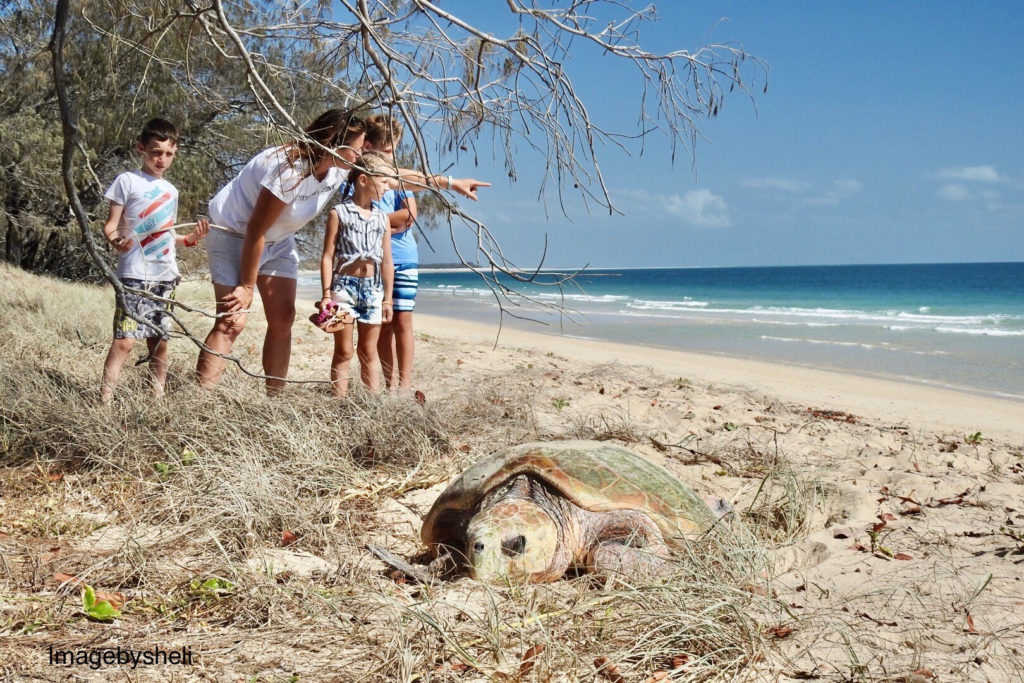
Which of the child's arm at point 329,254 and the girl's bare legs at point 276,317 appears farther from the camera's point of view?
the child's arm at point 329,254

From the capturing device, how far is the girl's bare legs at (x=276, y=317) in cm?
449

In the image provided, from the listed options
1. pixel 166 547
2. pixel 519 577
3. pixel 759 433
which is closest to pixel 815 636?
pixel 519 577

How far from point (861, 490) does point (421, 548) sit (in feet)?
7.67

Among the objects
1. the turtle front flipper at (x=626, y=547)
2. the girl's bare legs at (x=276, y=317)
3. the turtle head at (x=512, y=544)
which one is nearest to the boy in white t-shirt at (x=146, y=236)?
the girl's bare legs at (x=276, y=317)

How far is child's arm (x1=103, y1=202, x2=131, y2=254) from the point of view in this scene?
4.26m

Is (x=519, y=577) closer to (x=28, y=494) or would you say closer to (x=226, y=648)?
(x=226, y=648)

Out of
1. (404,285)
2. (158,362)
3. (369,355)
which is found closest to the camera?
(158,362)

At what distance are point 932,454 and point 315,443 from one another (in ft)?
12.5

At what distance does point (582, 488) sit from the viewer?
10.3ft

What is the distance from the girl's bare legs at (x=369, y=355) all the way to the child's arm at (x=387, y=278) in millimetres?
200

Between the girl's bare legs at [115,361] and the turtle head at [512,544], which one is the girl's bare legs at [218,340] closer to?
the girl's bare legs at [115,361]

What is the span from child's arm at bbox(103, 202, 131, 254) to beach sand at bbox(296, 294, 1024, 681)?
2.08m

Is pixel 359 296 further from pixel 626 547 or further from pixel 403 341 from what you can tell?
pixel 626 547

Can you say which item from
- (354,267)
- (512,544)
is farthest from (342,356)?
(512,544)
